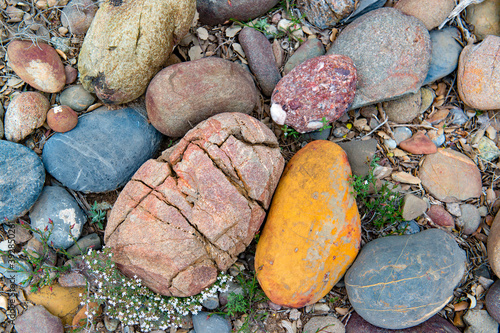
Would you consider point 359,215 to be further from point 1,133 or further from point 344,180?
point 1,133

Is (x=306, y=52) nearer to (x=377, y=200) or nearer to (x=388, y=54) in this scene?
(x=388, y=54)

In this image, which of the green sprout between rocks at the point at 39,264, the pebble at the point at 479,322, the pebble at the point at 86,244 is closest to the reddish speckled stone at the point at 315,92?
the pebble at the point at 86,244

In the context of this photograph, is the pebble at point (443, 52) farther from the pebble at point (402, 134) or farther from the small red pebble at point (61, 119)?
the small red pebble at point (61, 119)

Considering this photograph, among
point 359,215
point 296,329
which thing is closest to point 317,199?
point 359,215

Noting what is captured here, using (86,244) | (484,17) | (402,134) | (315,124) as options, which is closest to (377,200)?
(402,134)

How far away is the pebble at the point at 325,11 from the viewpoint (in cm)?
351

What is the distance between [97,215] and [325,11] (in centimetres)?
341

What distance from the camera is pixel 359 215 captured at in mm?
3463

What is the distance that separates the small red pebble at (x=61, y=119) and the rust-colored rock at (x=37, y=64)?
30 cm

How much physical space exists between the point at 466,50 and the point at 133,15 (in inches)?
141

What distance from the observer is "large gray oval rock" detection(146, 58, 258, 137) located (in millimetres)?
3307

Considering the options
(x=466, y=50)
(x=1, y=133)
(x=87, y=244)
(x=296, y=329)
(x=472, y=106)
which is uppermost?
(x=466, y=50)

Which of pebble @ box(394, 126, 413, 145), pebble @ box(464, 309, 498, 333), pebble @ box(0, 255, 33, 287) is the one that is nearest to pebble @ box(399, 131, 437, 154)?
pebble @ box(394, 126, 413, 145)

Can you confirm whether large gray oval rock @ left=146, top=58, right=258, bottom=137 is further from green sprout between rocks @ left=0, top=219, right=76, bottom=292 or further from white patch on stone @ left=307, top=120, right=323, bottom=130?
green sprout between rocks @ left=0, top=219, right=76, bottom=292
